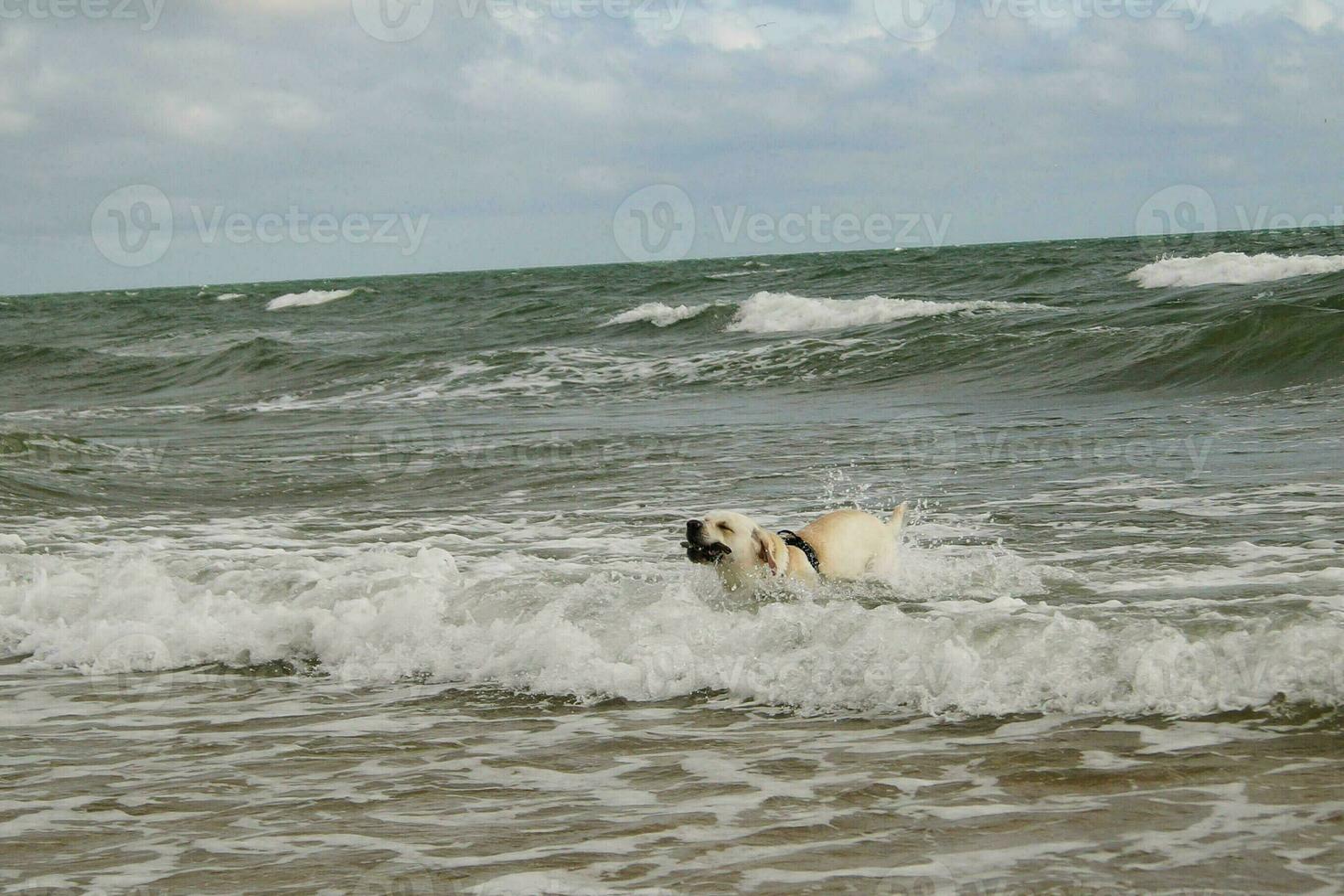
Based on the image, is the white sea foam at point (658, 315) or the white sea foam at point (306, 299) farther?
the white sea foam at point (306, 299)

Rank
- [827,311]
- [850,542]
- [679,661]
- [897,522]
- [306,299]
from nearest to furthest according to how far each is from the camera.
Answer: [679,661], [850,542], [897,522], [827,311], [306,299]

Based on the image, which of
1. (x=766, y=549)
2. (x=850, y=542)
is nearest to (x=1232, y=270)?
(x=850, y=542)

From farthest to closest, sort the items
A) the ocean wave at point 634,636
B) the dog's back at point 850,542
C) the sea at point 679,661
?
1. the dog's back at point 850,542
2. the ocean wave at point 634,636
3. the sea at point 679,661

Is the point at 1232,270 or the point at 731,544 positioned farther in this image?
the point at 1232,270

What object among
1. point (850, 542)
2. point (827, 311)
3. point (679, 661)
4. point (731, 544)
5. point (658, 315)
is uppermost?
point (658, 315)

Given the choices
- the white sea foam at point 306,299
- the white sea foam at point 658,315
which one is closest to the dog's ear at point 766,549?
the white sea foam at point 658,315

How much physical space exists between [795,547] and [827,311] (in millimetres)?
22768

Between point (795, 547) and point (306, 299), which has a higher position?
point (306, 299)

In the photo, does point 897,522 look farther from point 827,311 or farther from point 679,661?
point 827,311

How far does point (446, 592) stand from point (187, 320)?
43.8 metres

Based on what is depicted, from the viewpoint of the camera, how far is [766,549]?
22.0 feet

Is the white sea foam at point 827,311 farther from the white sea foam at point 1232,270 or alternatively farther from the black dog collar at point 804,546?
the black dog collar at point 804,546

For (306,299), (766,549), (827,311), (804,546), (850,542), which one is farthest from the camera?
(306,299)

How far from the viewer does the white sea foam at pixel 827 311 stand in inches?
1069
